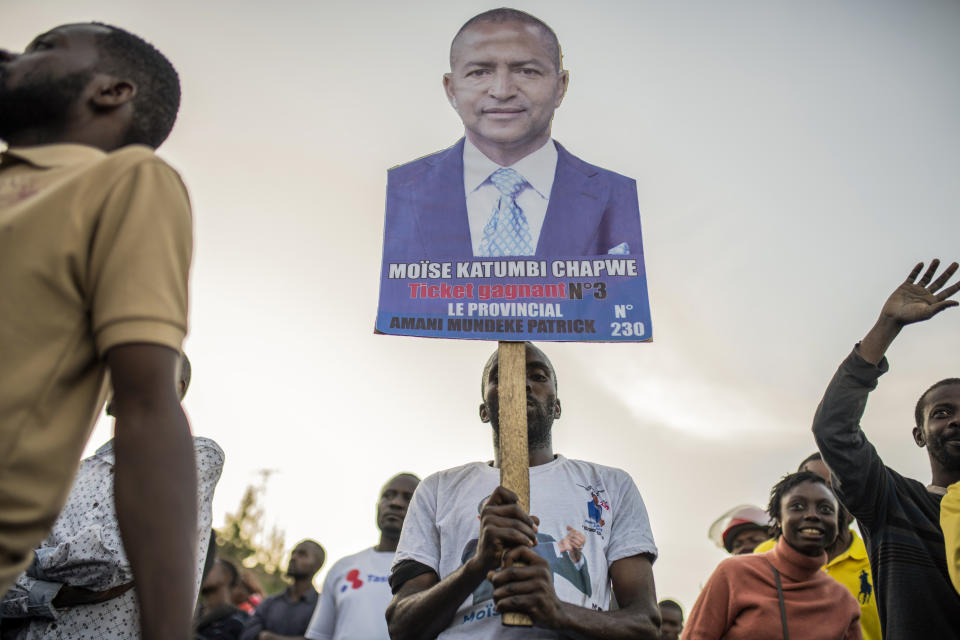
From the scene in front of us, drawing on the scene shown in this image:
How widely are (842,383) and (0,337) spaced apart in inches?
140

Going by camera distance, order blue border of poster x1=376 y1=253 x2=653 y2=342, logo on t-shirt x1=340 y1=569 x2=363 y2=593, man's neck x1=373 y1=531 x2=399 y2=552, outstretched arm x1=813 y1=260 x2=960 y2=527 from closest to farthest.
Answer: blue border of poster x1=376 y1=253 x2=653 y2=342
outstretched arm x1=813 y1=260 x2=960 y2=527
logo on t-shirt x1=340 y1=569 x2=363 y2=593
man's neck x1=373 y1=531 x2=399 y2=552

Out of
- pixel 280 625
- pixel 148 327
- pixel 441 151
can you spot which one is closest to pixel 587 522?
pixel 441 151

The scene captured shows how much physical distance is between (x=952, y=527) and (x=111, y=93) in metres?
3.72

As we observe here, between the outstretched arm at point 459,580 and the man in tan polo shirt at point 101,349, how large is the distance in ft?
4.88

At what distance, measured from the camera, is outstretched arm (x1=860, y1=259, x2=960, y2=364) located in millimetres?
3627

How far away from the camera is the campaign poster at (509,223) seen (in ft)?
11.1

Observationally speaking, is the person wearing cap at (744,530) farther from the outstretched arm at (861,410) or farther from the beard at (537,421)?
the beard at (537,421)

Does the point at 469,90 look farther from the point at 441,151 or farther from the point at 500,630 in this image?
the point at 500,630

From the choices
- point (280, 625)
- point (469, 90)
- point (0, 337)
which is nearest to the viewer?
point (0, 337)

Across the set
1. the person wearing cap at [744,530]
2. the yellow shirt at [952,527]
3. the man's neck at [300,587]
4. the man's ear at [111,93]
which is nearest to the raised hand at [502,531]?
the man's ear at [111,93]

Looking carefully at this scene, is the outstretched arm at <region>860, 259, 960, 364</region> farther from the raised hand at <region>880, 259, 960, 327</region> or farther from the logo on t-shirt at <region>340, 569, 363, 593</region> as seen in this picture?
the logo on t-shirt at <region>340, 569, 363, 593</region>

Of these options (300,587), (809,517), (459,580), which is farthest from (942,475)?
(300,587)

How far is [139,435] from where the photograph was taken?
1394 mm

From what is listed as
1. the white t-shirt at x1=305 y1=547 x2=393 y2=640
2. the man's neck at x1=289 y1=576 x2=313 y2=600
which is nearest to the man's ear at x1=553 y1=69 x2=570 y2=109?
the white t-shirt at x1=305 y1=547 x2=393 y2=640
